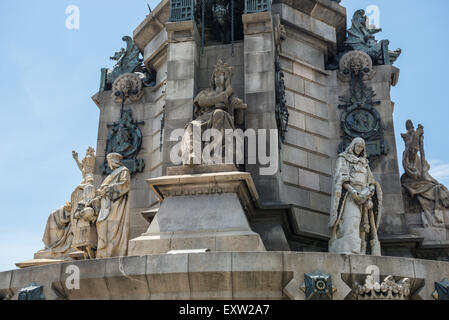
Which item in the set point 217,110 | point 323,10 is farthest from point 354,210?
point 323,10

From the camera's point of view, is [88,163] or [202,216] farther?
[88,163]

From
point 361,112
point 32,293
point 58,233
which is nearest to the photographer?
point 32,293

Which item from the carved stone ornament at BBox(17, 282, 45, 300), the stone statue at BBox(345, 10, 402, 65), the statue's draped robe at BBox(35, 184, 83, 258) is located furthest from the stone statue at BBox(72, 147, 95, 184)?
the stone statue at BBox(345, 10, 402, 65)

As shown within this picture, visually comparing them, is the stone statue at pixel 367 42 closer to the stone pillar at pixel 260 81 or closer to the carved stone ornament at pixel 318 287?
the stone pillar at pixel 260 81

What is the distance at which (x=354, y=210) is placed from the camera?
13.1 meters

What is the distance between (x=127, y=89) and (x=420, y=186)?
33.0ft

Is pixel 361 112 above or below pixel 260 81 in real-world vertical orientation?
above

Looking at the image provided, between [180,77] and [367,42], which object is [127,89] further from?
[367,42]

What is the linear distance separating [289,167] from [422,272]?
20.5 feet

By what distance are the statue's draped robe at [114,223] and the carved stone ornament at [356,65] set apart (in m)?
9.01
